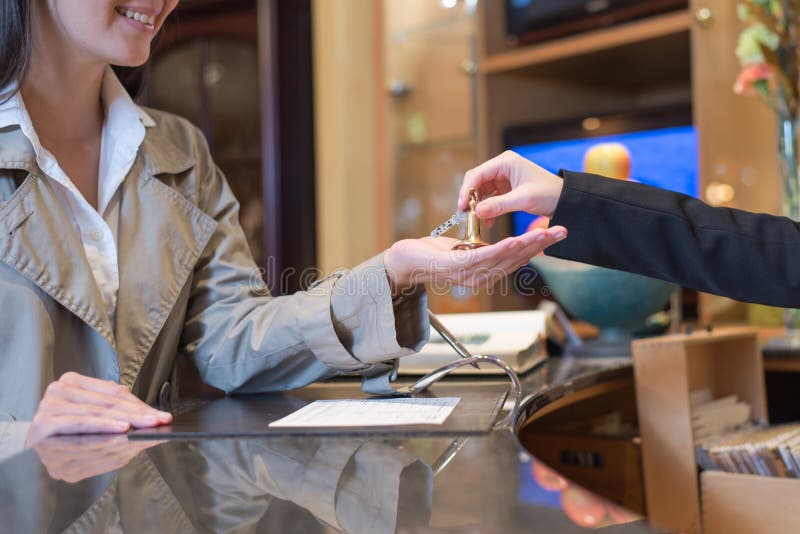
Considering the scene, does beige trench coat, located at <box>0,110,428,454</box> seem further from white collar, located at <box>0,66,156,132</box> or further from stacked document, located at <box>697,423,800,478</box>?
stacked document, located at <box>697,423,800,478</box>

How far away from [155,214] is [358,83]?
202 centimetres

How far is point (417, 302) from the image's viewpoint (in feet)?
3.32

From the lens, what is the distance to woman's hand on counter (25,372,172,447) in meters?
0.80

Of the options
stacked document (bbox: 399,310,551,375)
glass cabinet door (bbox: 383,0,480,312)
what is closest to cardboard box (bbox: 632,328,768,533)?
stacked document (bbox: 399,310,551,375)

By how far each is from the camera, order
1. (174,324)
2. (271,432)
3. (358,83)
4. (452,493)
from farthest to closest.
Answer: (358,83)
(174,324)
(271,432)
(452,493)

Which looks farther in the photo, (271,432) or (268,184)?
(268,184)

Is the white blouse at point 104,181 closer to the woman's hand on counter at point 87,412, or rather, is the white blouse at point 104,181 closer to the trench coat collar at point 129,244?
the trench coat collar at point 129,244

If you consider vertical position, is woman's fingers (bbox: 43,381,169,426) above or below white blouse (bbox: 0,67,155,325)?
below

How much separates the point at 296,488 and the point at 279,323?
0.45 m

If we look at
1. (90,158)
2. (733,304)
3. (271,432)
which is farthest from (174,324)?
(733,304)

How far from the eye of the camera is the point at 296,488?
1.99 ft

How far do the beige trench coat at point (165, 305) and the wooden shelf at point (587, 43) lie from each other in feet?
5.25

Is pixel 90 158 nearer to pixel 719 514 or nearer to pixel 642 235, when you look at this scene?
pixel 642 235

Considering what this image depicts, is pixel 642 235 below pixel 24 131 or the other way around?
below
